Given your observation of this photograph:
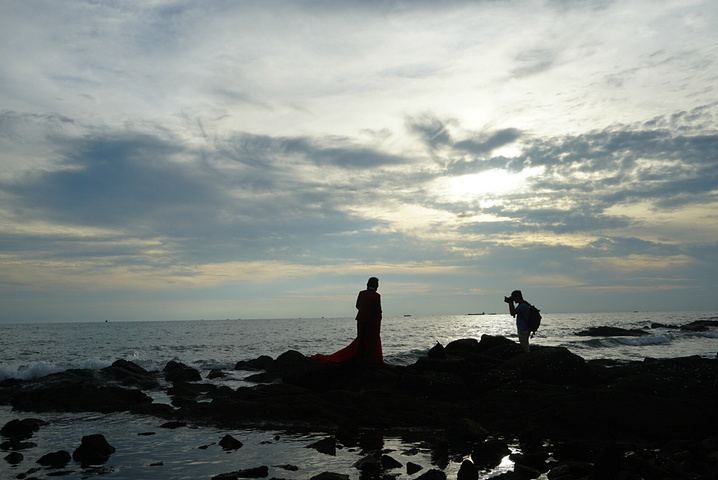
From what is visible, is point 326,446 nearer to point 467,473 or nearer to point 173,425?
point 467,473

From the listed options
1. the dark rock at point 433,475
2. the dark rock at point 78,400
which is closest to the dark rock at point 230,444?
the dark rock at point 433,475

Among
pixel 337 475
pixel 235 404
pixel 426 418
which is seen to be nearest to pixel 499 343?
pixel 426 418

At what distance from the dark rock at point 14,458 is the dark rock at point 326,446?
4987 mm

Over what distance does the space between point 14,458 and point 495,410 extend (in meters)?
9.62

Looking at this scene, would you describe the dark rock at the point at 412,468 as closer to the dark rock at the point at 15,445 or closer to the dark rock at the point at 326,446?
the dark rock at the point at 326,446

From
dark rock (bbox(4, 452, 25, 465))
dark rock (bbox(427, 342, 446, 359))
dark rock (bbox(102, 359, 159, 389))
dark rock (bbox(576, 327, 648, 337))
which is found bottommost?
dark rock (bbox(576, 327, 648, 337))

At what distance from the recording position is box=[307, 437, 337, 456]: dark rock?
8828 millimetres

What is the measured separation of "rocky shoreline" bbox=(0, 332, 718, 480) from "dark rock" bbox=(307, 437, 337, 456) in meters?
0.07

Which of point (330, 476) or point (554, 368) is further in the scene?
point (554, 368)

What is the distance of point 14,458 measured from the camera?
8570mm

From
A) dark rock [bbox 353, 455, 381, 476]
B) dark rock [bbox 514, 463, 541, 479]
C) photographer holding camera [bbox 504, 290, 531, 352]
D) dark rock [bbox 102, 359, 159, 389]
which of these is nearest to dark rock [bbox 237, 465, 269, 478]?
dark rock [bbox 353, 455, 381, 476]

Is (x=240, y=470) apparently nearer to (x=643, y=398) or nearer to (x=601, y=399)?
(x=601, y=399)

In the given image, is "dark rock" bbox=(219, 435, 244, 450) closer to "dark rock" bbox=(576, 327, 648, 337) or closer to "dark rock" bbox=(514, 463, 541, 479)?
"dark rock" bbox=(514, 463, 541, 479)

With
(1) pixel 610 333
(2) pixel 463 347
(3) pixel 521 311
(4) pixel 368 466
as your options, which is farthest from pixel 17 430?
(1) pixel 610 333
